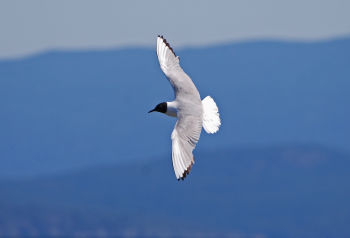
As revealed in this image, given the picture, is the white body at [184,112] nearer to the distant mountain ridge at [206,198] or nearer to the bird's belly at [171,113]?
the bird's belly at [171,113]

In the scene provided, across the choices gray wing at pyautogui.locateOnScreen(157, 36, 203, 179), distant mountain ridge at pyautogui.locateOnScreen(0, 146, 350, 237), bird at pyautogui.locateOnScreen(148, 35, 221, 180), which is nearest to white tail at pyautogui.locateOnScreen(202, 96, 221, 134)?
bird at pyautogui.locateOnScreen(148, 35, 221, 180)

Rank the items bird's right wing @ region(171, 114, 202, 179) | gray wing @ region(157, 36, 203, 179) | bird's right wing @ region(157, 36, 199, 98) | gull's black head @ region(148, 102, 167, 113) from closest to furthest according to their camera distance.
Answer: bird's right wing @ region(171, 114, 202, 179) → gray wing @ region(157, 36, 203, 179) → gull's black head @ region(148, 102, 167, 113) → bird's right wing @ region(157, 36, 199, 98)

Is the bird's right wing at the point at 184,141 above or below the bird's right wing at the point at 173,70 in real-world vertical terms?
below

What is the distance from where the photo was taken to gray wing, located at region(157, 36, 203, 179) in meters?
10.7

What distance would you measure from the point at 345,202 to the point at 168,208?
1138 inches

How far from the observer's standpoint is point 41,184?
180 m

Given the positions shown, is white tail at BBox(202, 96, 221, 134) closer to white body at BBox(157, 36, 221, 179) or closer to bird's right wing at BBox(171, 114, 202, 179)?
white body at BBox(157, 36, 221, 179)

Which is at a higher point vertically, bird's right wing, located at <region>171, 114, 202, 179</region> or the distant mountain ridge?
the distant mountain ridge

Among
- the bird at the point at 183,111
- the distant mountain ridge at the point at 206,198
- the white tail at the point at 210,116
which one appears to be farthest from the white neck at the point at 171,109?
the distant mountain ridge at the point at 206,198

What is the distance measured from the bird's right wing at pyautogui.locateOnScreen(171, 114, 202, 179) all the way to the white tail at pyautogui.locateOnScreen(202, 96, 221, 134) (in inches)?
15.8

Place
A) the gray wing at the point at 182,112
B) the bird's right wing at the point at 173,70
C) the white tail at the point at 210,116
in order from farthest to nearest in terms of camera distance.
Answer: the bird's right wing at the point at 173,70 → the white tail at the point at 210,116 → the gray wing at the point at 182,112

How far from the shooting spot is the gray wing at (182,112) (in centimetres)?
1073

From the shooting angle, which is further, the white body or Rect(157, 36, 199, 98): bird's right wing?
Rect(157, 36, 199, 98): bird's right wing

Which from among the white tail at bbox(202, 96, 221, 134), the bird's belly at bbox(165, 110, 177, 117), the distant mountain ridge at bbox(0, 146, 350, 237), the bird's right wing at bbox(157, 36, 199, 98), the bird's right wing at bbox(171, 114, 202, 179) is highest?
the distant mountain ridge at bbox(0, 146, 350, 237)
